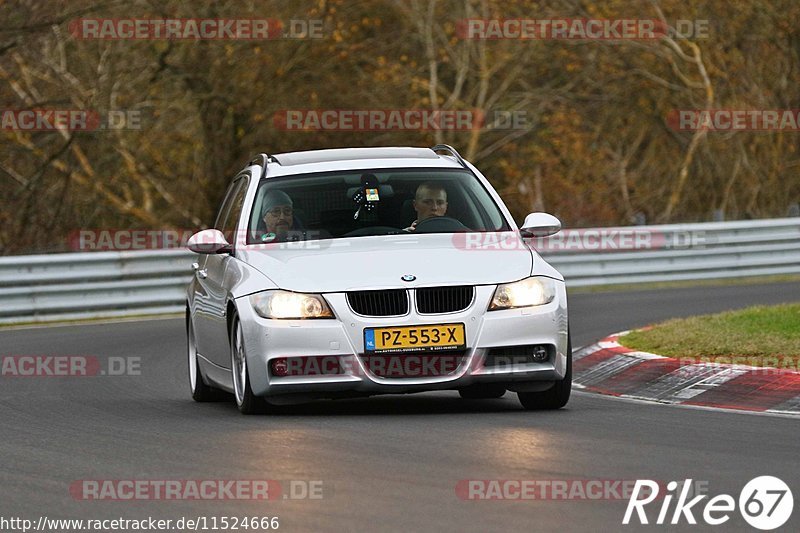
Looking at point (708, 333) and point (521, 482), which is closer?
point (521, 482)

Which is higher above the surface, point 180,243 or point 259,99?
point 259,99

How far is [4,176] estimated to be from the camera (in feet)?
96.0

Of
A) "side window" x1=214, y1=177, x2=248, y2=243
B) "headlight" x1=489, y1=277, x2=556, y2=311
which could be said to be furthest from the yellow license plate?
"side window" x1=214, y1=177, x2=248, y2=243

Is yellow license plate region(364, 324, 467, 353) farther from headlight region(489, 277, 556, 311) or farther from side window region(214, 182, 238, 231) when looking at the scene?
side window region(214, 182, 238, 231)

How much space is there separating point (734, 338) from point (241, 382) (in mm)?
4541

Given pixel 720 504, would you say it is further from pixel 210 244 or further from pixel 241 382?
pixel 210 244

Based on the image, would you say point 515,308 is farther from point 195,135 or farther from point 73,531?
point 195,135

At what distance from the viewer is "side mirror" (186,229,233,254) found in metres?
11.6

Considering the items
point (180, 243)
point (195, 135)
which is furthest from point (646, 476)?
point (195, 135)

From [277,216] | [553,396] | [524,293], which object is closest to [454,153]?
[277,216]

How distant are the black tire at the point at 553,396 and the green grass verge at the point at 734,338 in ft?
6.29

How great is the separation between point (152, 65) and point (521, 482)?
937 inches

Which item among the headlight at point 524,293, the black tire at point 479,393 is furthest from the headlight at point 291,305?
the black tire at point 479,393

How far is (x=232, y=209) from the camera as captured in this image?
41.6 ft
